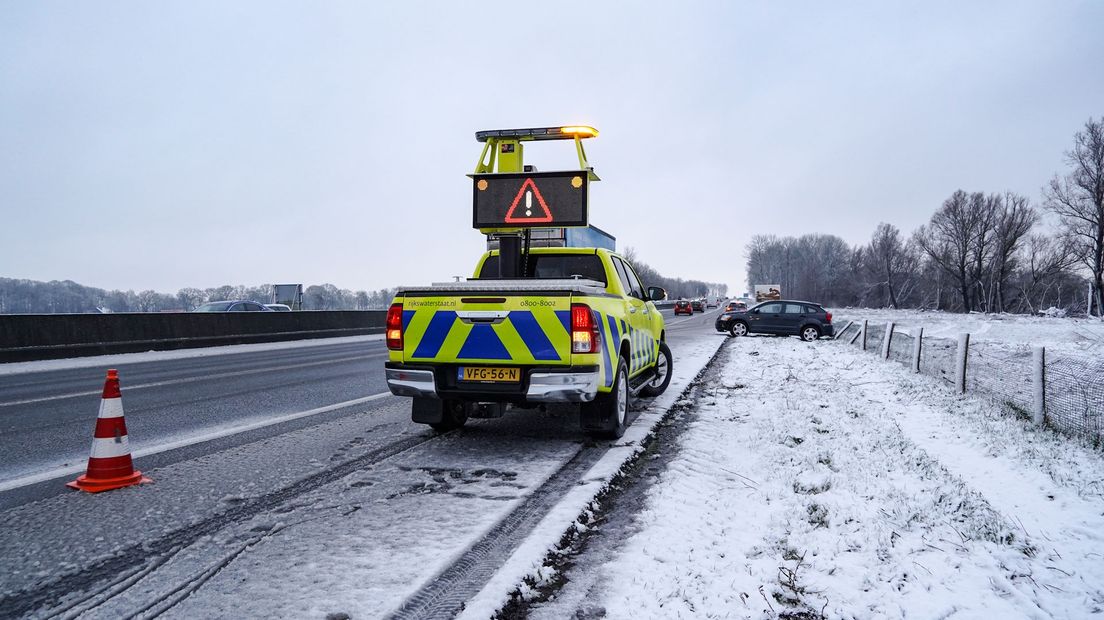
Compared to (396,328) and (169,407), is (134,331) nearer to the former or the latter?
(169,407)

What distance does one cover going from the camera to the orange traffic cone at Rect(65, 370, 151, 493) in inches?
169

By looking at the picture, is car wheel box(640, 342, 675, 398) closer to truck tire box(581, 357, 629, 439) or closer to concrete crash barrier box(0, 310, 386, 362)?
truck tire box(581, 357, 629, 439)

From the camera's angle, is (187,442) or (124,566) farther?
(187,442)

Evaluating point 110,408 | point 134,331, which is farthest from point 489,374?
point 134,331

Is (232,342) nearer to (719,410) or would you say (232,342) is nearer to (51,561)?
(719,410)

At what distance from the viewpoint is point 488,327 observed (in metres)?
5.24

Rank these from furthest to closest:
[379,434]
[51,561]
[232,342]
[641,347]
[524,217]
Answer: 1. [232,342]
2. [641,347]
3. [524,217]
4. [379,434]
5. [51,561]

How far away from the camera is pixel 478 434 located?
243 inches

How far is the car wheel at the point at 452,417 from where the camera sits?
20.1 ft

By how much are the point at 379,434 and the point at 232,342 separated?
1523 cm

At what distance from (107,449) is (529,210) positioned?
4.26m

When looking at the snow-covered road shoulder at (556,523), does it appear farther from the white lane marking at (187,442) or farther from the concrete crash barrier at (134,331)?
the concrete crash barrier at (134,331)

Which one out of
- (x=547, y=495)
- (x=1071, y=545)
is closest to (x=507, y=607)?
(x=547, y=495)

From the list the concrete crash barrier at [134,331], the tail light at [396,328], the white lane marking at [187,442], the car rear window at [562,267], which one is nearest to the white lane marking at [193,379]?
the white lane marking at [187,442]
